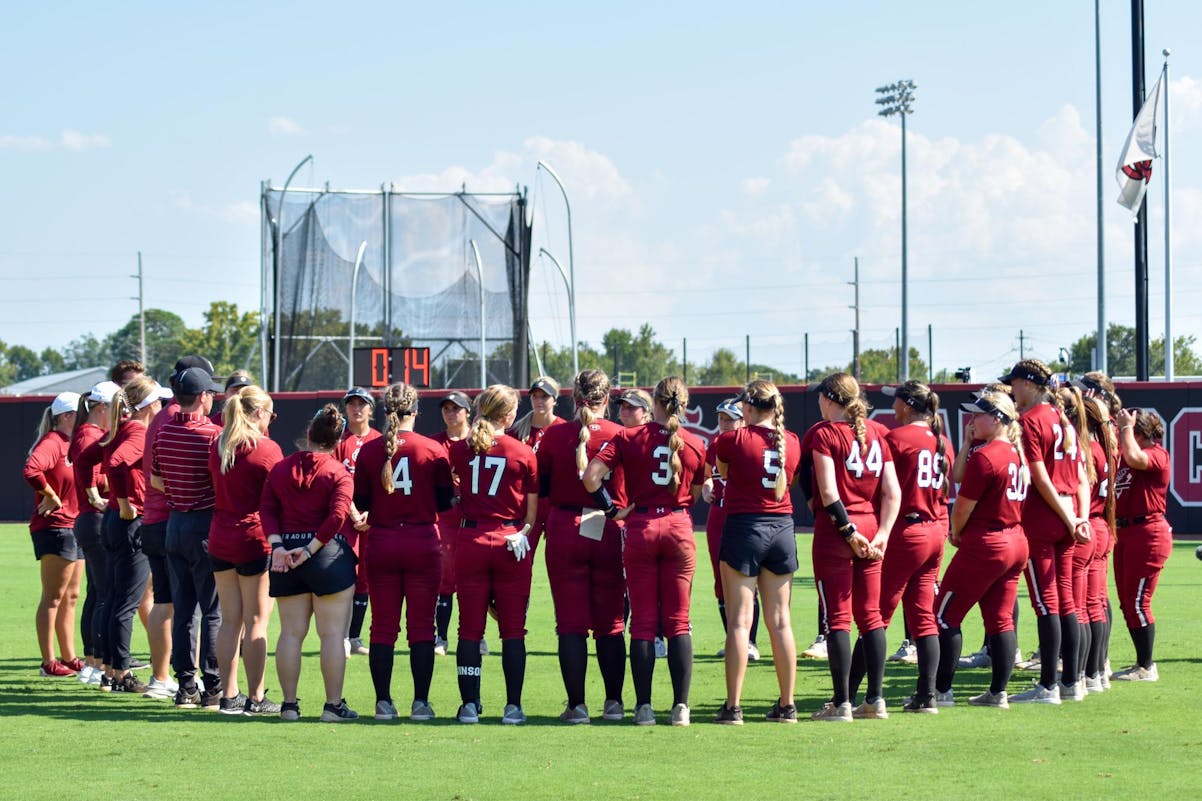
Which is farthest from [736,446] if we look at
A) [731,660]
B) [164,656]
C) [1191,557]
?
[1191,557]

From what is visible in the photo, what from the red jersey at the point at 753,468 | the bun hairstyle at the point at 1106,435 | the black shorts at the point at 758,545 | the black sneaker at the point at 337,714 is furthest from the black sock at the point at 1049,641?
the black sneaker at the point at 337,714

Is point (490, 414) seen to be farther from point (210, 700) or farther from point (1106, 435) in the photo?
point (1106, 435)

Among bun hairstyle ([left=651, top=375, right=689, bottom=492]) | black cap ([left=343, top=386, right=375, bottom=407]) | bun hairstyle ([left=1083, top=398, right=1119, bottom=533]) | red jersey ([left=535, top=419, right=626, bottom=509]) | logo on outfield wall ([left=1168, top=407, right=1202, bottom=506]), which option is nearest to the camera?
bun hairstyle ([left=651, top=375, right=689, bottom=492])

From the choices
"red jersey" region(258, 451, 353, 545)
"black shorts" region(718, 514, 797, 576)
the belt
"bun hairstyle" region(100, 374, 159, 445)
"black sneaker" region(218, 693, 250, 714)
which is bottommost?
"black sneaker" region(218, 693, 250, 714)

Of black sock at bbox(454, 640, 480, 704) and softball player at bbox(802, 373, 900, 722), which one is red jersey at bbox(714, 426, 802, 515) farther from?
black sock at bbox(454, 640, 480, 704)

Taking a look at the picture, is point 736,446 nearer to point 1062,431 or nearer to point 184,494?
point 1062,431

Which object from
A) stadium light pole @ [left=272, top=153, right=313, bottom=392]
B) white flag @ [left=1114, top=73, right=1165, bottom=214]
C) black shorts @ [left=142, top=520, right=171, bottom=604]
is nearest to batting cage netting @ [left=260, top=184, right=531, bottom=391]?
stadium light pole @ [left=272, top=153, right=313, bottom=392]

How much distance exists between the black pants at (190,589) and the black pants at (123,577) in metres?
0.73

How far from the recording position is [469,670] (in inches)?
324

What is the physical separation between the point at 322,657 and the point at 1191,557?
14.0 meters

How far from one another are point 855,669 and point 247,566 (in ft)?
11.6

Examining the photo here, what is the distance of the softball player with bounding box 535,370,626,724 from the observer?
8.23m

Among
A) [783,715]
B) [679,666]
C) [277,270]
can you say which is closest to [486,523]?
[679,666]

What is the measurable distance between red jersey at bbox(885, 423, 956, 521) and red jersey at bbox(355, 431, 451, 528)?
256 cm
